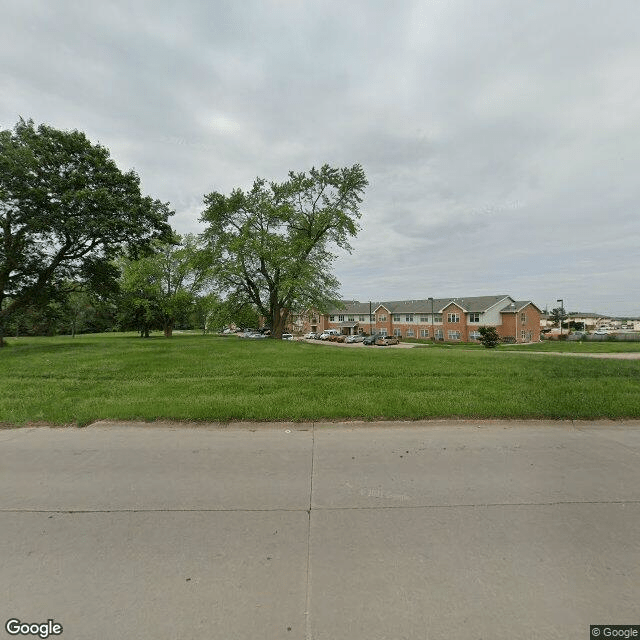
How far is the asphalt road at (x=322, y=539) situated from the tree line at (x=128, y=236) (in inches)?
604

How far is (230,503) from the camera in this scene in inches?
125

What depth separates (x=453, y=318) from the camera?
49406mm

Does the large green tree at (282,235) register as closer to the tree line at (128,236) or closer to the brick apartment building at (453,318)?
the tree line at (128,236)

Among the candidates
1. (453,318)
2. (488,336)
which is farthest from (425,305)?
(488,336)

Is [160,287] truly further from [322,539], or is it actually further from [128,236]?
[322,539]

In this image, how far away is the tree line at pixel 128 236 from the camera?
15.4m

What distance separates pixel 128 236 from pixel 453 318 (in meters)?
44.6

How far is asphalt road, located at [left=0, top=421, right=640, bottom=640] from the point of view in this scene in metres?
1.98

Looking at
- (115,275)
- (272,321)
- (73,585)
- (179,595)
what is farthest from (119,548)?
(272,321)

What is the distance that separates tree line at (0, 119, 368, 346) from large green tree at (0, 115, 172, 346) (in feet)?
0.16

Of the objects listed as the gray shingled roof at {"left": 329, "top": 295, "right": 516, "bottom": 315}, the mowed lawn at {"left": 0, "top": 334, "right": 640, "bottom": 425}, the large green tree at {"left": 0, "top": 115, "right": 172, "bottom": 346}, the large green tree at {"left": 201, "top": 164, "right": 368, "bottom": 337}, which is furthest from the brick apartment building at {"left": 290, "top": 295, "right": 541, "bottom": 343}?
the mowed lawn at {"left": 0, "top": 334, "right": 640, "bottom": 425}

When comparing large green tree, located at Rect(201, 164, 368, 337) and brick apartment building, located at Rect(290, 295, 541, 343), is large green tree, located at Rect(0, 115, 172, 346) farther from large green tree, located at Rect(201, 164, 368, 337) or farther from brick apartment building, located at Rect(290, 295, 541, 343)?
brick apartment building, located at Rect(290, 295, 541, 343)

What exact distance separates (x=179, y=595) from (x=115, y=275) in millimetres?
21268

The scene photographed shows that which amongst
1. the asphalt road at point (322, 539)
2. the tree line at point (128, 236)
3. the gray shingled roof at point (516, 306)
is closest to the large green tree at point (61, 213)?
the tree line at point (128, 236)
